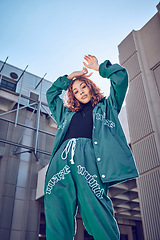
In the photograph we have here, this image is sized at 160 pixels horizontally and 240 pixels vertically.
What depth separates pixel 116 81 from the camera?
1.50 metres

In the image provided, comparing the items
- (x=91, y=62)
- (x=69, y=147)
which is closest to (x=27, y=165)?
(x=91, y=62)

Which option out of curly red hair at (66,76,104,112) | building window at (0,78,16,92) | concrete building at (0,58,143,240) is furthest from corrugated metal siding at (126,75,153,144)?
building window at (0,78,16,92)

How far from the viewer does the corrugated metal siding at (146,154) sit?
3.51 m

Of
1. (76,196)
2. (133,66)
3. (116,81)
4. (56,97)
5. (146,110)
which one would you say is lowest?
(76,196)

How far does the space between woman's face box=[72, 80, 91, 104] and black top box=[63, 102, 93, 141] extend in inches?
3.4

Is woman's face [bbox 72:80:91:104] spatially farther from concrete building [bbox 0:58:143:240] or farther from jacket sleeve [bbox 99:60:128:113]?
concrete building [bbox 0:58:143:240]

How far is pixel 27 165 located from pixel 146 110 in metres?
4.85

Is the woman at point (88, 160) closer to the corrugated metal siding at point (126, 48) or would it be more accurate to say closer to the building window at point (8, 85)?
the corrugated metal siding at point (126, 48)

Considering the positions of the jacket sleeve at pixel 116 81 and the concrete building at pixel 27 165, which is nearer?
the jacket sleeve at pixel 116 81

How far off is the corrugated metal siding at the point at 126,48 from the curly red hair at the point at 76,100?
3.21m

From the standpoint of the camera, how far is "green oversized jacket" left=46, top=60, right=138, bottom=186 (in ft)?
4.11

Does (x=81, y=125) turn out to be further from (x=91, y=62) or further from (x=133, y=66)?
(x=133, y=66)

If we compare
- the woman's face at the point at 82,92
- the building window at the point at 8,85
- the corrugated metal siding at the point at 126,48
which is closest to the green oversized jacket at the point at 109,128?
the woman's face at the point at 82,92

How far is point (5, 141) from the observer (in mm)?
7441
